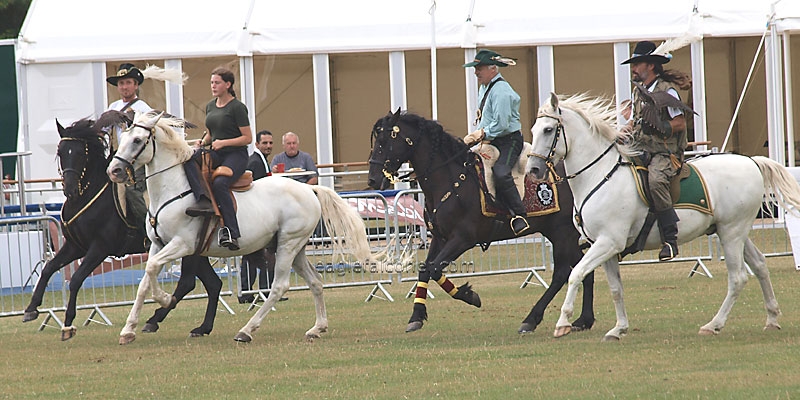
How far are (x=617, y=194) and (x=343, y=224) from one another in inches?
120

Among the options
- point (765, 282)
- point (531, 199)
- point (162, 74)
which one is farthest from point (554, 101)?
point (162, 74)

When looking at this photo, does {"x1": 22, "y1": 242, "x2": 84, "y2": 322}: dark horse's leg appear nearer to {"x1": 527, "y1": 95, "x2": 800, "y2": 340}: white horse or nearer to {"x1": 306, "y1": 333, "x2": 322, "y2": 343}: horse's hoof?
{"x1": 306, "y1": 333, "x2": 322, "y2": 343}: horse's hoof

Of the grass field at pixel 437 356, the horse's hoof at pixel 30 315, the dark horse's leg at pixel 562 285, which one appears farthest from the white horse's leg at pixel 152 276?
the dark horse's leg at pixel 562 285

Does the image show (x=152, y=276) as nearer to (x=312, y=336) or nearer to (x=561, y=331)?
(x=312, y=336)

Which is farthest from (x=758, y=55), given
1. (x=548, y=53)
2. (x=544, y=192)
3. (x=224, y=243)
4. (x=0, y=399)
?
(x=0, y=399)

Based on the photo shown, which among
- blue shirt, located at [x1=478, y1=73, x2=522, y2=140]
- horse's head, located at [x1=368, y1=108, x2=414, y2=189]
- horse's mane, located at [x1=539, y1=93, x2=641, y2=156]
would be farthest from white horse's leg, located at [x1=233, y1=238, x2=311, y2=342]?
horse's mane, located at [x1=539, y1=93, x2=641, y2=156]

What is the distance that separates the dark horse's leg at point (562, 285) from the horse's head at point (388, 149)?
161 cm

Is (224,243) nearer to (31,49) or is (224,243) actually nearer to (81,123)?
(81,123)

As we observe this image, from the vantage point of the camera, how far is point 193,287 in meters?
12.7

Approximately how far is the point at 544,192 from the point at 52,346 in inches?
188

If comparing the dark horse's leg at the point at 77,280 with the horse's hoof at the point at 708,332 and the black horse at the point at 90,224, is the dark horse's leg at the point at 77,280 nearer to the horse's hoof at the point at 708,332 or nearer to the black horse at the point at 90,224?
the black horse at the point at 90,224

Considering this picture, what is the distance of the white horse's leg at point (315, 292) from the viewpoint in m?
11.9

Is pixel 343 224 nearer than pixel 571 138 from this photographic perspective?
No

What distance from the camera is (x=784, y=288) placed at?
45.4 ft
